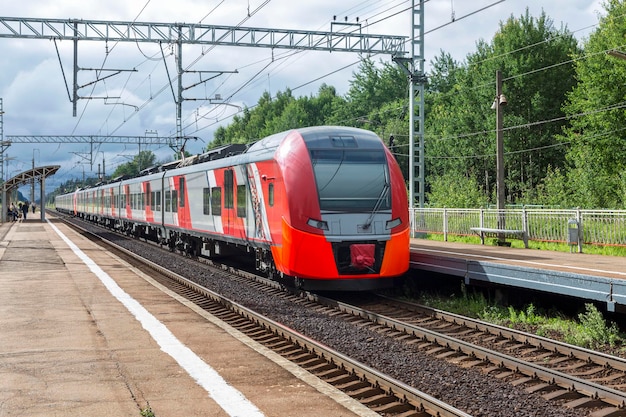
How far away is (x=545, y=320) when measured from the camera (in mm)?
10688

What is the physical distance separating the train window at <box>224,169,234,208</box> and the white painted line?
4359mm

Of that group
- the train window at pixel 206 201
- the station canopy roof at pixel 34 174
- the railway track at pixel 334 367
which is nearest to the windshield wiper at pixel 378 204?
the railway track at pixel 334 367

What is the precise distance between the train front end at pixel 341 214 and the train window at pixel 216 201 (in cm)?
473

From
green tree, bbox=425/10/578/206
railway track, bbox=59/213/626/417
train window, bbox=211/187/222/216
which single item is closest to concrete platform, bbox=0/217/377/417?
railway track, bbox=59/213/626/417

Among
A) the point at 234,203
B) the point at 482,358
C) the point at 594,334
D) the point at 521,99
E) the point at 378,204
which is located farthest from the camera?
the point at 521,99

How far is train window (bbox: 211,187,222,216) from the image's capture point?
17.4 m

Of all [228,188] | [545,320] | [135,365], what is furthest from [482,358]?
[228,188]

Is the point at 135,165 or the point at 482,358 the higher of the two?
the point at 135,165

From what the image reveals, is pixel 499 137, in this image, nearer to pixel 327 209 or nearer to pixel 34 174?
pixel 327 209

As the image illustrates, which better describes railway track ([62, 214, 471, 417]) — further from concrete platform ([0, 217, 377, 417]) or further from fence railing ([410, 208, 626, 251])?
fence railing ([410, 208, 626, 251])

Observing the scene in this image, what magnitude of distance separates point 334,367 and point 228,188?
9.39 metres

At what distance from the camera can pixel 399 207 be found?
502 inches

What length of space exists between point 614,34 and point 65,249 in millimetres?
27952

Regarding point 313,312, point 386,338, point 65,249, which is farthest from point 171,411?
point 65,249
